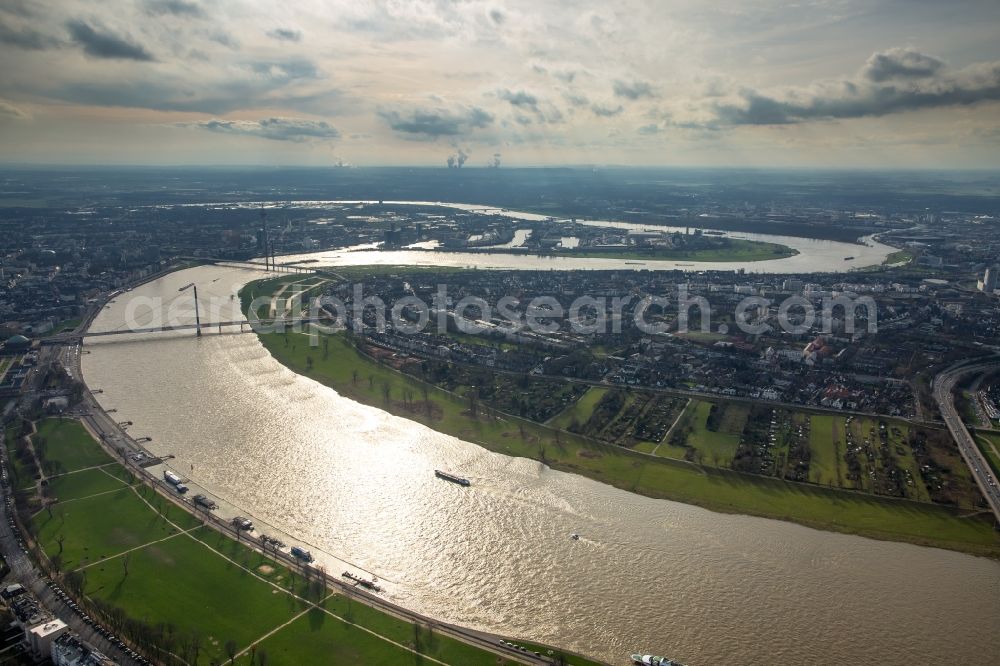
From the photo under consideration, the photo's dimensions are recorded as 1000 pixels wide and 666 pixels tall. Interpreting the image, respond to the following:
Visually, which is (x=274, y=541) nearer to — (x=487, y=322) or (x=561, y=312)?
(x=487, y=322)

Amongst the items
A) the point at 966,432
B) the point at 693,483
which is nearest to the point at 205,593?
the point at 693,483

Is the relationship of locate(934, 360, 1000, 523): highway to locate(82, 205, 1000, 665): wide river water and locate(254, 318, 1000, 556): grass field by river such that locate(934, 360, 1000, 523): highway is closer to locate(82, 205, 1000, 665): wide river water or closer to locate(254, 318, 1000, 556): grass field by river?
locate(254, 318, 1000, 556): grass field by river

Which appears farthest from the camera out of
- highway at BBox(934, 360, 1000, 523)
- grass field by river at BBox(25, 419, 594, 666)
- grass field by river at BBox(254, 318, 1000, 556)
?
highway at BBox(934, 360, 1000, 523)

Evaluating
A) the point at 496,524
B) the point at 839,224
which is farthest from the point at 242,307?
the point at 839,224

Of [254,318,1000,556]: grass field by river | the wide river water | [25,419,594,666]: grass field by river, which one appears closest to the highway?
[254,318,1000,556]: grass field by river

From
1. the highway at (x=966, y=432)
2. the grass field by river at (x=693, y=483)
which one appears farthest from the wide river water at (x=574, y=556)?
the highway at (x=966, y=432)

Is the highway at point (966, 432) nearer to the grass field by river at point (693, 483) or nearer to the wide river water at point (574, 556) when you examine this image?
the grass field by river at point (693, 483)

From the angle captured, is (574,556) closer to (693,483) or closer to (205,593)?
(693,483)
